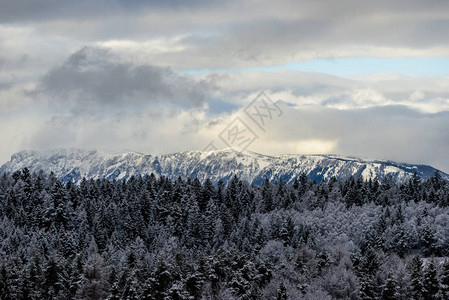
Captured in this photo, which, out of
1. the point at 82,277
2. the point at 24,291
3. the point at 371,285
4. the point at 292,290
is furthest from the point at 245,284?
the point at 24,291

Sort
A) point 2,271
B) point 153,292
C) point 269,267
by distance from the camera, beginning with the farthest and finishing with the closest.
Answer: point 269,267
point 2,271
point 153,292

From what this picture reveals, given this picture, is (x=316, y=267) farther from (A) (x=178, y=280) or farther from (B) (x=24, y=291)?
(B) (x=24, y=291)

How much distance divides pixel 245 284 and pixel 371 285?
2814 centimetres

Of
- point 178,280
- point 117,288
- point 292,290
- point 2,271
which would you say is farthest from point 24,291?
point 292,290

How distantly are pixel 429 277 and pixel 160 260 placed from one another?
2373 inches

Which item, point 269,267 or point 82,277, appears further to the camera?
point 269,267

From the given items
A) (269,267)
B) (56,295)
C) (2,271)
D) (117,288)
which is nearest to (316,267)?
(269,267)

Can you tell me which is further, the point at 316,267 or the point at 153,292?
the point at 316,267

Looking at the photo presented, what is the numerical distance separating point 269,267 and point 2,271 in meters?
64.4

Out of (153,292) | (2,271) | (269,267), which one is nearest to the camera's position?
(153,292)

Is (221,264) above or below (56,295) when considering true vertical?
above

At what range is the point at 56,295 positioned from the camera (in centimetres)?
14738

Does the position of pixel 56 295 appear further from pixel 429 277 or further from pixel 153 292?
pixel 429 277

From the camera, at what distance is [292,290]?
429ft
